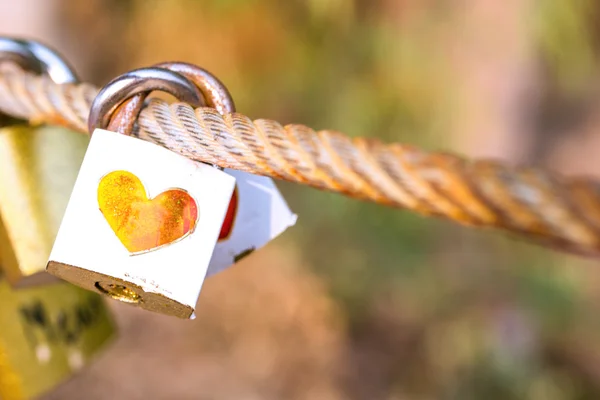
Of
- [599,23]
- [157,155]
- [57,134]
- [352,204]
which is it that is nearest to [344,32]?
[352,204]

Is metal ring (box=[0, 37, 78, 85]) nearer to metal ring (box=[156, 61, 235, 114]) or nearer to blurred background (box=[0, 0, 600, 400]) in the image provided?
metal ring (box=[156, 61, 235, 114])

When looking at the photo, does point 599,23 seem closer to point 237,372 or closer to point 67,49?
point 237,372

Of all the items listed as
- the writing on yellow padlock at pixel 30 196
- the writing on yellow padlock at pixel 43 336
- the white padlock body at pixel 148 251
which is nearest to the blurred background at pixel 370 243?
the writing on yellow padlock at pixel 43 336

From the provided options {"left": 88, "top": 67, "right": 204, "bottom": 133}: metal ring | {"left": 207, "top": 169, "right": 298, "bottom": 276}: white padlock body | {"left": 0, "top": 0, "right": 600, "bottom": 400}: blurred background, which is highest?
{"left": 88, "top": 67, "right": 204, "bottom": 133}: metal ring

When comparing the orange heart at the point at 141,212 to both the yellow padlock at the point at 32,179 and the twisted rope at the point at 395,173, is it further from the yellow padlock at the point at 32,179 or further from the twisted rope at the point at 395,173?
the yellow padlock at the point at 32,179

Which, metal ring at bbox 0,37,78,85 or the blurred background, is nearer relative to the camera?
metal ring at bbox 0,37,78,85

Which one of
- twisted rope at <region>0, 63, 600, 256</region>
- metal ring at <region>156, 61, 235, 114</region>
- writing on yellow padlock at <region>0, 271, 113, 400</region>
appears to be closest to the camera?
twisted rope at <region>0, 63, 600, 256</region>

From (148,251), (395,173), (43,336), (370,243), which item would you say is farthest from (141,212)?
(370,243)

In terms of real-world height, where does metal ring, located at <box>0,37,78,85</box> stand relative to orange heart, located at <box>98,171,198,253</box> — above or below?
above

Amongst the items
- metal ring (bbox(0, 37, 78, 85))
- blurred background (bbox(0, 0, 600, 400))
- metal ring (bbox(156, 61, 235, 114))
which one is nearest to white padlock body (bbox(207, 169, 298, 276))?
metal ring (bbox(156, 61, 235, 114))

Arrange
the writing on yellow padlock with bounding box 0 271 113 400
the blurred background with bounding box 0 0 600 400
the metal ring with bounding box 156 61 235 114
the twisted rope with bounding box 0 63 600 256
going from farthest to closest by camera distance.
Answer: the blurred background with bounding box 0 0 600 400, the writing on yellow padlock with bounding box 0 271 113 400, the metal ring with bounding box 156 61 235 114, the twisted rope with bounding box 0 63 600 256
